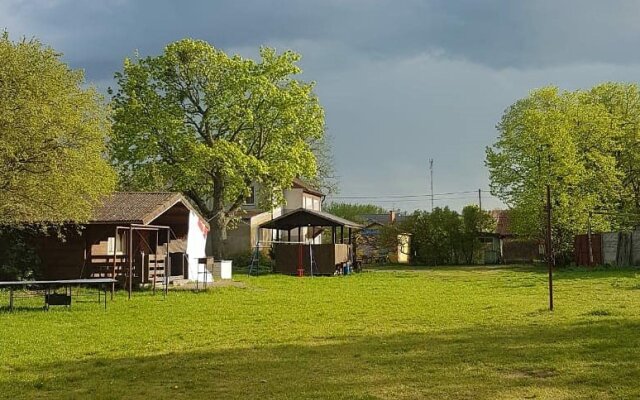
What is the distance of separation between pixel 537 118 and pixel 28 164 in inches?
1176

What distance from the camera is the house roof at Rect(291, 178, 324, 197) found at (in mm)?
52353

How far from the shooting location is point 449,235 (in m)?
48.1

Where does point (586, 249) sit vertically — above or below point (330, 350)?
above

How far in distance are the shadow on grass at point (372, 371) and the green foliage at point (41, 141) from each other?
9.84 metres

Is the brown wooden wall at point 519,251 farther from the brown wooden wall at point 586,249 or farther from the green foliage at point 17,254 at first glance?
the green foliage at point 17,254

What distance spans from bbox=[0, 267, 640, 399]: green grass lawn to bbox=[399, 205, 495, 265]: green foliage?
3089 centimetres

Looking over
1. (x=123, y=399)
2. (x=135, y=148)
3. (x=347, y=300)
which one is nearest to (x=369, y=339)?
(x=123, y=399)

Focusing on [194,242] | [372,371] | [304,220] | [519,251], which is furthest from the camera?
[519,251]

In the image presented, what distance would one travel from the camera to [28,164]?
717 inches

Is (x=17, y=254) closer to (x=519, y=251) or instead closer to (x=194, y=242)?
(x=194, y=242)

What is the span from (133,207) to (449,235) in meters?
29.7

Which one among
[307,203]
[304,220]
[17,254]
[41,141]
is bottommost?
[17,254]

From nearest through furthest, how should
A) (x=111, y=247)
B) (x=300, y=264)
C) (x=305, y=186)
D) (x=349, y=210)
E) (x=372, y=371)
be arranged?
(x=372, y=371)
(x=111, y=247)
(x=300, y=264)
(x=305, y=186)
(x=349, y=210)

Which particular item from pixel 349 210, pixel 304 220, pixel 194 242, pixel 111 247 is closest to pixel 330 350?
pixel 111 247
